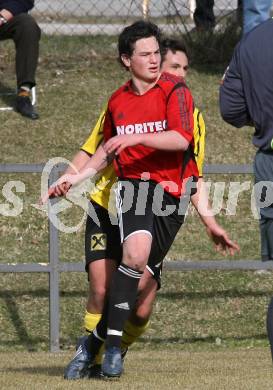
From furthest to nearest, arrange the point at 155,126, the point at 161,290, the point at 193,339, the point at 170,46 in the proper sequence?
the point at 161,290, the point at 193,339, the point at 170,46, the point at 155,126

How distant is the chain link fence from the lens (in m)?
13.4

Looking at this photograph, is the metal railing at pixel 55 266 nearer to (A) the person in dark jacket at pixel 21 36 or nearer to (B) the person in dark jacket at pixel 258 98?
(A) the person in dark jacket at pixel 21 36

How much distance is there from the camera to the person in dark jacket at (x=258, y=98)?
5.14 m

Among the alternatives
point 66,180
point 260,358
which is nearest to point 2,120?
point 260,358

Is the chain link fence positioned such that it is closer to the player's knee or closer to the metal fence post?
the metal fence post

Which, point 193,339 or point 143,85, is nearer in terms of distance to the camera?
point 143,85

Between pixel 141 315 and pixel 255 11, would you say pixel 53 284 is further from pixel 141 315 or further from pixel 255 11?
pixel 255 11

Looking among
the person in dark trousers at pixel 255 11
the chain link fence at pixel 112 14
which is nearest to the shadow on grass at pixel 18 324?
the person in dark trousers at pixel 255 11

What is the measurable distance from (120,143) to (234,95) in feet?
2.38

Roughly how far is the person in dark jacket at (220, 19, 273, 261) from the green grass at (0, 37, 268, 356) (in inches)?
146

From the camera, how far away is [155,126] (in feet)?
20.4

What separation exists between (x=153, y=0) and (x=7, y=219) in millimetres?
4983

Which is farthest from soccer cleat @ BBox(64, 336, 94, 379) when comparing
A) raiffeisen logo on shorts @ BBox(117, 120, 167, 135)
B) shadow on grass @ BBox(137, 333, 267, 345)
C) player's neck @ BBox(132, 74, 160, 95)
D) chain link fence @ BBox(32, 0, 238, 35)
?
chain link fence @ BBox(32, 0, 238, 35)

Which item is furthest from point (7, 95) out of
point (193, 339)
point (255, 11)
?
point (193, 339)
